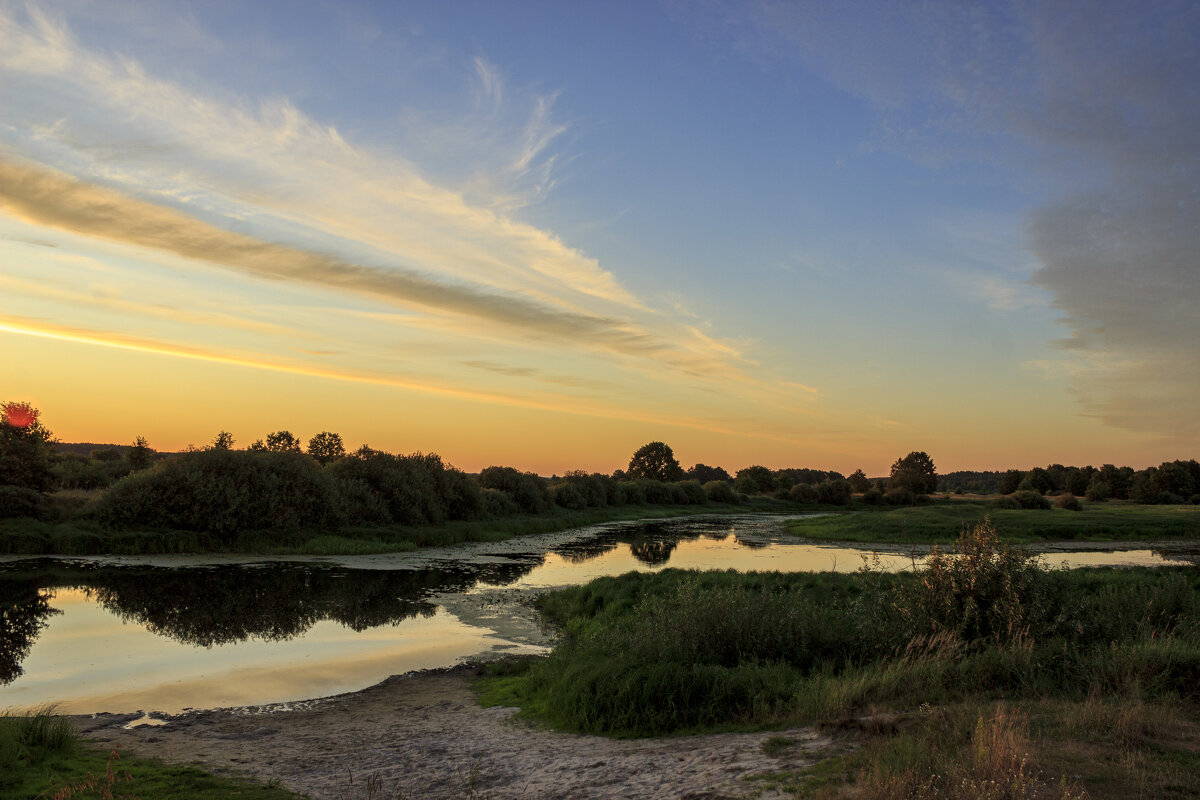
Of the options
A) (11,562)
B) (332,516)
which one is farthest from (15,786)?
(332,516)

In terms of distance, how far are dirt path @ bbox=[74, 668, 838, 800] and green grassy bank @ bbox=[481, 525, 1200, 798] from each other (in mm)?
775

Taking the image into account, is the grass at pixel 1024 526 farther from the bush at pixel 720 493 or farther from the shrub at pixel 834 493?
the shrub at pixel 834 493

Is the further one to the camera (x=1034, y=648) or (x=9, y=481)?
(x=9, y=481)

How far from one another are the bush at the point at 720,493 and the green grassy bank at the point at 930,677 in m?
95.9

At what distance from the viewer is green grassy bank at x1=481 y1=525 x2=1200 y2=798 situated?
6.14 m

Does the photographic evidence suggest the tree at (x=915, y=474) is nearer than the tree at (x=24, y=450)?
No

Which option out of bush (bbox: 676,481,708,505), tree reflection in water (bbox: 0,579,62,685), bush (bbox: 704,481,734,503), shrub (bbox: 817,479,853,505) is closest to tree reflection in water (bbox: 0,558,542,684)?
tree reflection in water (bbox: 0,579,62,685)

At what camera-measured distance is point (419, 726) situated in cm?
1060

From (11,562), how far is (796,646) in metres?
30.0

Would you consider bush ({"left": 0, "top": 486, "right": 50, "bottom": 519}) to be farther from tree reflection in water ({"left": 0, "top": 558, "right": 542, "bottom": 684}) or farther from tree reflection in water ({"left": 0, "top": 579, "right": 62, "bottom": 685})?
tree reflection in water ({"left": 0, "top": 579, "right": 62, "bottom": 685})

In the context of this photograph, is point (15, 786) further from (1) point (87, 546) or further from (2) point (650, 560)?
(2) point (650, 560)

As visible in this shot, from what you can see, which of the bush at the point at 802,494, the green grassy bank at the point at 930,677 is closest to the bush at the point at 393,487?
the green grassy bank at the point at 930,677

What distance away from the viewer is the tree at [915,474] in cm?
11762

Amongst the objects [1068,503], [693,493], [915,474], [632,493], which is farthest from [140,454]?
[915,474]
